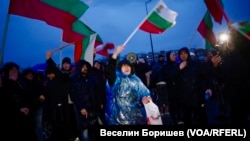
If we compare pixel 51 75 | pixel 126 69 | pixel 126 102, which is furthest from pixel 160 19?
pixel 126 102

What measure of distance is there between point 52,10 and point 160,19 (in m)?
2.46

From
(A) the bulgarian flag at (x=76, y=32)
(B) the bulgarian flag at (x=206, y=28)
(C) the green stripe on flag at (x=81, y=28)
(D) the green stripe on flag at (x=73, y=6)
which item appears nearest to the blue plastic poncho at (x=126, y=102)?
(D) the green stripe on flag at (x=73, y=6)

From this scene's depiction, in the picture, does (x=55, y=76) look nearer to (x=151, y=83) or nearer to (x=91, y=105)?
(x=91, y=105)

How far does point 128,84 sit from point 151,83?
453 centimetres

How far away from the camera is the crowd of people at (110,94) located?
19.7ft

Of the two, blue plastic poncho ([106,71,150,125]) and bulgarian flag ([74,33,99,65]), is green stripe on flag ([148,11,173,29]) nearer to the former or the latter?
bulgarian flag ([74,33,99,65])

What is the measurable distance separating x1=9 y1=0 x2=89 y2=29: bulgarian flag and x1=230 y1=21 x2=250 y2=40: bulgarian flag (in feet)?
10.2

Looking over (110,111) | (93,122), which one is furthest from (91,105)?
(110,111)

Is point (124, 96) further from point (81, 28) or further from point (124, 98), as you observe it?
point (81, 28)

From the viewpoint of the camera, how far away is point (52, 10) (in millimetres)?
7711

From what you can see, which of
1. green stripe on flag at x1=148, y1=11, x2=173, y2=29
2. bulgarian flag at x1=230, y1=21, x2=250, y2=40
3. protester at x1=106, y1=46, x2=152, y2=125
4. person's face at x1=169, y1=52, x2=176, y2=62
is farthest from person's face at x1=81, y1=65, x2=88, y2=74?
bulgarian flag at x1=230, y1=21, x2=250, y2=40

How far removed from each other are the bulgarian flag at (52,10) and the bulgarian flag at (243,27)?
3.10 m

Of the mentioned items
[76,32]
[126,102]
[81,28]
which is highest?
[81,28]

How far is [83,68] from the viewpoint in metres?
7.05
